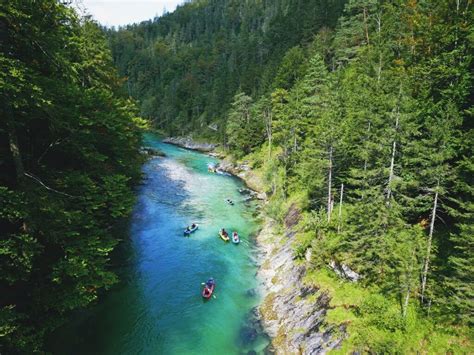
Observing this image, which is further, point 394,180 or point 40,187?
point 394,180

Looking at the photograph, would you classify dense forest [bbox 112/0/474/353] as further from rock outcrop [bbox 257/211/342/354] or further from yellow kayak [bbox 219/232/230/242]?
yellow kayak [bbox 219/232/230/242]

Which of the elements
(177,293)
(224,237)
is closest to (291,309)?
(177,293)

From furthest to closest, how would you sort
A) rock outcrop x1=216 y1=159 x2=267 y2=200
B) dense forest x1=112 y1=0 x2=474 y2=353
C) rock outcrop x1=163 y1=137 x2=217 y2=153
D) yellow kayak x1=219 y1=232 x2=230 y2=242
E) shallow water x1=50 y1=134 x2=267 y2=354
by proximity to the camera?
1. rock outcrop x1=163 y1=137 x2=217 y2=153
2. rock outcrop x1=216 y1=159 x2=267 y2=200
3. yellow kayak x1=219 y1=232 x2=230 y2=242
4. shallow water x1=50 y1=134 x2=267 y2=354
5. dense forest x1=112 y1=0 x2=474 y2=353

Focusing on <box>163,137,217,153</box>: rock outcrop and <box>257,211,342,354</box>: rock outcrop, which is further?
<box>163,137,217,153</box>: rock outcrop

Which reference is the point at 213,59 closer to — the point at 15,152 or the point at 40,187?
the point at 40,187

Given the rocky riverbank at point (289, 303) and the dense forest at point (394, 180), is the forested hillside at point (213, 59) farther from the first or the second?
the rocky riverbank at point (289, 303)

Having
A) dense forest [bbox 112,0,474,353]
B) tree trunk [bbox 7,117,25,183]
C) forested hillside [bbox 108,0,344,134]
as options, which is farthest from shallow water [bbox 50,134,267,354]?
forested hillside [bbox 108,0,344,134]
